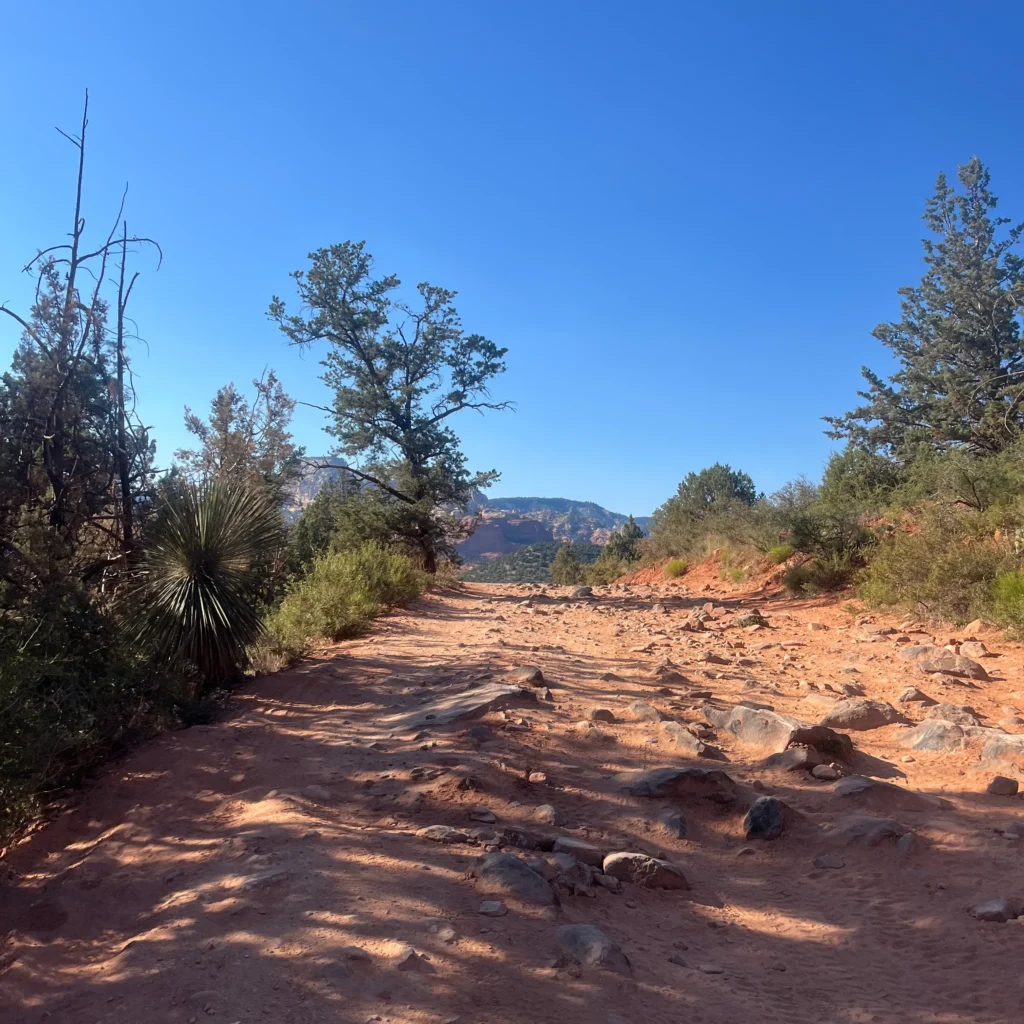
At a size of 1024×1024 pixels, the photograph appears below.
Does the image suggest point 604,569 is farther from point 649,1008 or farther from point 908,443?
point 649,1008

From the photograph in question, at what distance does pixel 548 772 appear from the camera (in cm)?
507

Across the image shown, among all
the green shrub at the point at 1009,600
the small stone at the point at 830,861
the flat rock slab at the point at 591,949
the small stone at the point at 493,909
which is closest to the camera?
the flat rock slab at the point at 591,949

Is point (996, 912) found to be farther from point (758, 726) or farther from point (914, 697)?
point (914, 697)

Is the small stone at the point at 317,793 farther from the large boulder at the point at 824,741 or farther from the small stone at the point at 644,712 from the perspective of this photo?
the large boulder at the point at 824,741

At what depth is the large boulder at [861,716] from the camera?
6.02 metres

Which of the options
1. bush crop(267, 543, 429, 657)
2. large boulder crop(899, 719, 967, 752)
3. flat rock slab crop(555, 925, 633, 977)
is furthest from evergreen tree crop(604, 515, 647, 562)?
flat rock slab crop(555, 925, 633, 977)

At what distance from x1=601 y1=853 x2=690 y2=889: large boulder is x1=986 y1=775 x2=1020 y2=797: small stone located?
85.9 inches

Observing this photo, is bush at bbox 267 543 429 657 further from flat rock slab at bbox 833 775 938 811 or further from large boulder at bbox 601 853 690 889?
flat rock slab at bbox 833 775 938 811

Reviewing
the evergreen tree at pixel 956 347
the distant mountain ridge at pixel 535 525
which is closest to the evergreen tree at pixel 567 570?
the evergreen tree at pixel 956 347

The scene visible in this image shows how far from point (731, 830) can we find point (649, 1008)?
1.85 m

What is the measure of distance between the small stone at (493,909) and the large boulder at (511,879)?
0.11 m

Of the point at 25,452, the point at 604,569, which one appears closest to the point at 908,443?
the point at 604,569

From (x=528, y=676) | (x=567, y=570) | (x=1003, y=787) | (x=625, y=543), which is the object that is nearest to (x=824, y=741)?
(x=1003, y=787)

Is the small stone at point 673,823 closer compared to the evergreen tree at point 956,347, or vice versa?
the small stone at point 673,823
